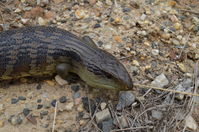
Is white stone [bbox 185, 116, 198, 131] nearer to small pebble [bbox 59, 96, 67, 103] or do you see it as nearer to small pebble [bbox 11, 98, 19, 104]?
small pebble [bbox 59, 96, 67, 103]

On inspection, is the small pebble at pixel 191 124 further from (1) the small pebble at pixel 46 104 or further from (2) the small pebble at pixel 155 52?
(1) the small pebble at pixel 46 104

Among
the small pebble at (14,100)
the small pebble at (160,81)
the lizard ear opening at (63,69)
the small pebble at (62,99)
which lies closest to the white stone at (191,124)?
the small pebble at (160,81)

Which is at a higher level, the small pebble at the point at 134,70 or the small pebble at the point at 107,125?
the small pebble at the point at 134,70

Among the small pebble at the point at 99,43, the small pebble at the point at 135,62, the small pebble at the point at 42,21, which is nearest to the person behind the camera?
the small pebble at the point at 135,62

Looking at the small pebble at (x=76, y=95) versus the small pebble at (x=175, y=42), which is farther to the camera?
the small pebble at (x=175, y=42)

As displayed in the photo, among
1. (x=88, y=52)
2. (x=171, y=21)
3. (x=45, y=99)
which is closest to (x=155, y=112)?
(x=88, y=52)
